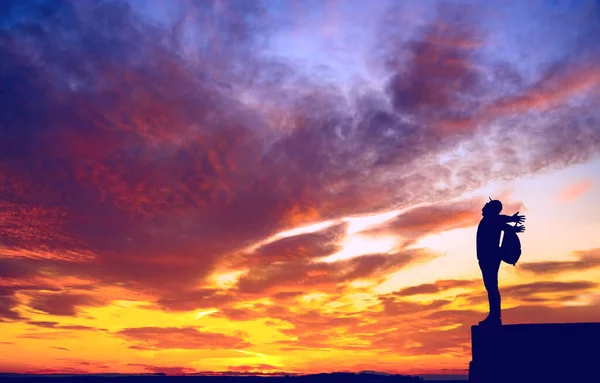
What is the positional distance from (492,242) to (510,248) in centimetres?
58

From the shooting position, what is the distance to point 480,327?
59.1 feet

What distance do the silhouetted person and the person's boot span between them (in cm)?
8

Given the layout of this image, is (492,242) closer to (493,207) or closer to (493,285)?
(493,207)

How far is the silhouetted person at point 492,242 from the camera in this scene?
18.5m

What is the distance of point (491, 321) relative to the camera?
18.1 m

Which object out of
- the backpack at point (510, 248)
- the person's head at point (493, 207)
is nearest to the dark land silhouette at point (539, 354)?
the backpack at point (510, 248)

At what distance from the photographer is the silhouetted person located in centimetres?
1850

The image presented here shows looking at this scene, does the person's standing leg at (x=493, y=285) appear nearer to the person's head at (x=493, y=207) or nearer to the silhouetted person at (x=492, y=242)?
the silhouetted person at (x=492, y=242)

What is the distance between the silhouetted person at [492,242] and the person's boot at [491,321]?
0.08 meters

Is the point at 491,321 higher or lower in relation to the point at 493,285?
lower

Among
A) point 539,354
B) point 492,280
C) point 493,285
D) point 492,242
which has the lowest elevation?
point 539,354

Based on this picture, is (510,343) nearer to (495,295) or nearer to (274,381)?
(495,295)

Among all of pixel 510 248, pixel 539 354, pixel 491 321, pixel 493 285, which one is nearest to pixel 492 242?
pixel 510 248

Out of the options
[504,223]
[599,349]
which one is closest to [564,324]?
[599,349]
